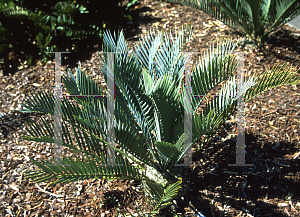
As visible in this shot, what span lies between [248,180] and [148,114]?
1.11 metres

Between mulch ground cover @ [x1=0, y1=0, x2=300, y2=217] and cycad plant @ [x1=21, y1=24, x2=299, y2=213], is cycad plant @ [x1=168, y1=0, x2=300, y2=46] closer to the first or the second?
mulch ground cover @ [x1=0, y1=0, x2=300, y2=217]

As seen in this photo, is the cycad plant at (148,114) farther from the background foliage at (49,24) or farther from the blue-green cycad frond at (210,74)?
the background foliage at (49,24)

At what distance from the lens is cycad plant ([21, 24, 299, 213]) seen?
6.61 feet

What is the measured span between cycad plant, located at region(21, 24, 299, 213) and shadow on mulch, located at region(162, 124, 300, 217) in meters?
0.23

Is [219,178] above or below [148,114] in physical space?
below

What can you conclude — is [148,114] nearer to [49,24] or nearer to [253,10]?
[253,10]

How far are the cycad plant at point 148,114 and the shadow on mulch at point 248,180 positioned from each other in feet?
0.76

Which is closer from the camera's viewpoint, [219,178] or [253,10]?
[219,178]

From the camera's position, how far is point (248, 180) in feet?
8.78

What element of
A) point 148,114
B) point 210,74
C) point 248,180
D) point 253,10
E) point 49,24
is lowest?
point 248,180

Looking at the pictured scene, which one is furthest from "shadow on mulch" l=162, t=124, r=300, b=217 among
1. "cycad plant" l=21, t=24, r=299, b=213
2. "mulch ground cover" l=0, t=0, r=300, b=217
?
"cycad plant" l=21, t=24, r=299, b=213

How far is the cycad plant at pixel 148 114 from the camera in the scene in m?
2.01

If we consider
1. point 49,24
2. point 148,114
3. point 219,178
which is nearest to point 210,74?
point 148,114

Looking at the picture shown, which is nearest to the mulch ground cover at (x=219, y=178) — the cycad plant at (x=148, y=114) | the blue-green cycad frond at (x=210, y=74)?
the cycad plant at (x=148, y=114)
